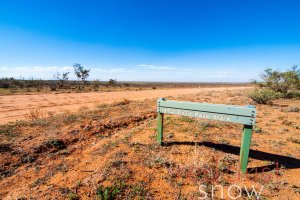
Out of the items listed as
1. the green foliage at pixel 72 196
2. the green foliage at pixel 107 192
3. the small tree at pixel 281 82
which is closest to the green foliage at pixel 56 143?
the green foliage at pixel 72 196

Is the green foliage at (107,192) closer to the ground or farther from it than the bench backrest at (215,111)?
closer to the ground

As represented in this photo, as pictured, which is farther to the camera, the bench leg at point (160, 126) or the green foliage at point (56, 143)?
the green foliage at point (56, 143)

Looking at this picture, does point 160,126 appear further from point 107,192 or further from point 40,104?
point 40,104

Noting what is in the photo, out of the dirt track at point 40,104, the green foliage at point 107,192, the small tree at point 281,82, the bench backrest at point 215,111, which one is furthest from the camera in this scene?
the small tree at point 281,82

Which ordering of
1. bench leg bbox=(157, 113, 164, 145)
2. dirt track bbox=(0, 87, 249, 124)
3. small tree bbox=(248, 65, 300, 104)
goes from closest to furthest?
1. bench leg bbox=(157, 113, 164, 145)
2. dirt track bbox=(0, 87, 249, 124)
3. small tree bbox=(248, 65, 300, 104)

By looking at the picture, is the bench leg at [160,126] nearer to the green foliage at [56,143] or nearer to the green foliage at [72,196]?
the green foliage at [72,196]

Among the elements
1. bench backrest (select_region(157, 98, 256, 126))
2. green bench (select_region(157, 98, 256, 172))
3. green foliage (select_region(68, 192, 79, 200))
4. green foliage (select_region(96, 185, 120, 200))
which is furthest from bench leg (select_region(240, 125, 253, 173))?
green foliage (select_region(68, 192, 79, 200))

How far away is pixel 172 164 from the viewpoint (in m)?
3.98

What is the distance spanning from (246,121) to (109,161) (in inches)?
119

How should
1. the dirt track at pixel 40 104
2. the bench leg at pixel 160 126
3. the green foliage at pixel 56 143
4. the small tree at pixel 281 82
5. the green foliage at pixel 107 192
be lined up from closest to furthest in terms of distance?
Answer: the green foliage at pixel 107 192
the bench leg at pixel 160 126
the green foliage at pixel 56 143
the dirt track at pixel 40 104
the small tree at pixel 281 82

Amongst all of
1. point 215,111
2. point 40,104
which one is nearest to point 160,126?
point 215,111

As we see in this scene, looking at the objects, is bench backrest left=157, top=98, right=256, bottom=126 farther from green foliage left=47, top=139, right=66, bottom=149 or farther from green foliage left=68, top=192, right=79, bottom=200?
green foliage left=47, top=139, right=66, bottom=149

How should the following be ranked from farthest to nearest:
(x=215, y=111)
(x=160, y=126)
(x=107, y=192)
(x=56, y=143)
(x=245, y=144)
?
(x=56, y=143)
(x=160, y=126)
(x=215, y=111)
(x=245, y=144)
(x=107, y=192)

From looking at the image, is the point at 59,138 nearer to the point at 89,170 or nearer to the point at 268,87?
the point at 89,170
